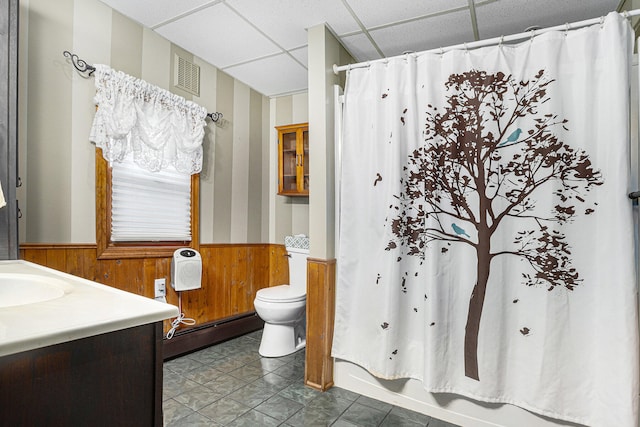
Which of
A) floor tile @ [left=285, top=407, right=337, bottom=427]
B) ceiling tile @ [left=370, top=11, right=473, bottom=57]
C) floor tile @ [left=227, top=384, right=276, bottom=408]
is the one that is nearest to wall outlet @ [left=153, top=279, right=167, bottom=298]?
floor tile @ [left=227, top=384, right=276, bottom=408]

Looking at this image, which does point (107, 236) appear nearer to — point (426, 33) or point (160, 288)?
point (160, 288)

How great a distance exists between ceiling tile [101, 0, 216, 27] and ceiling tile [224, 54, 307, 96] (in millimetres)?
744

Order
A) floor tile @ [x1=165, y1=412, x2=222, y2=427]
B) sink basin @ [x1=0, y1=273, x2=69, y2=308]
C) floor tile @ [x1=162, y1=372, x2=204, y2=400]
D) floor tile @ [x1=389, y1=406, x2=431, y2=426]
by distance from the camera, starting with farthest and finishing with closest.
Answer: floor tile @ [x1=162, y1=372, x2=204, y2=400] < floor tile @ [x1=389, y1=406, x2=431, y2=426] < floor tile @ [x1=165, y1=412, x2=222, y2=427] < sink basin @ [x1=0, y1=273, x2=69, y2=308]

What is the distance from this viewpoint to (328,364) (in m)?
2.13

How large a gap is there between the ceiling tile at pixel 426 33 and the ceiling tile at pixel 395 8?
85mm

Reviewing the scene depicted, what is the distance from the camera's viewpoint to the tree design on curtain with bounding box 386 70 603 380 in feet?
5.24

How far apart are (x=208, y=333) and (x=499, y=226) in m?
2.29

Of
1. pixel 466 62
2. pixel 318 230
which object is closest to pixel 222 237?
pixel 318 230

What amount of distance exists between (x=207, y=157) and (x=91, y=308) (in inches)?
91.8

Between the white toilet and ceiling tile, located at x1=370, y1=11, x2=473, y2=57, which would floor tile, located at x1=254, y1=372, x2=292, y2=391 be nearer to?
the white toilet

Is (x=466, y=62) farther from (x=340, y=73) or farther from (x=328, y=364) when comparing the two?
(x=328, y=364)

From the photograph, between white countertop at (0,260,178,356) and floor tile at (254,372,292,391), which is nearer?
white countertop at (0,260,178,356)

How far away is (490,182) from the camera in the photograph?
5.69 feet

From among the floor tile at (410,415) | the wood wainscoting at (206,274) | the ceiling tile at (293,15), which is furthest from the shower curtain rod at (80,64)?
the floor tile at (410,415)
